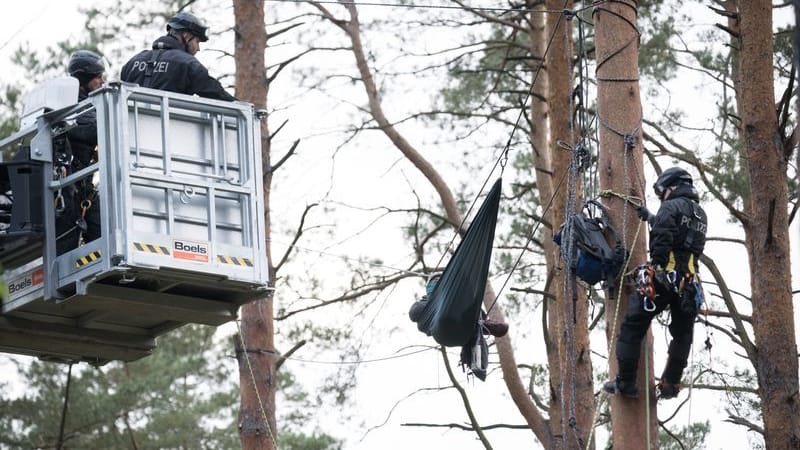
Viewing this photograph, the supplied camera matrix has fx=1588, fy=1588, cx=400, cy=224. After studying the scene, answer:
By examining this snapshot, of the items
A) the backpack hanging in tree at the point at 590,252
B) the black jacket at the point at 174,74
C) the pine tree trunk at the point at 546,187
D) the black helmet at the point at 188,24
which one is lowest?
the backpack hanging in tree at the point at 590,252

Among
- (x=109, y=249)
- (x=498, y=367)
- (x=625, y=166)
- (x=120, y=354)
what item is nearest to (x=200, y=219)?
(x=109, y=249)

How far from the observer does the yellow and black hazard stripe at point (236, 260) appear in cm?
1196

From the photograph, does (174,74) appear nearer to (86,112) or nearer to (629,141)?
(86,112)

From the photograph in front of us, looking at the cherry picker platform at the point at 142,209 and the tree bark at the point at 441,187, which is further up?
the tree bark at the point at 441,187

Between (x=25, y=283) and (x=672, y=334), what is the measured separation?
510 cm

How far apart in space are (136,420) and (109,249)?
17156 mm

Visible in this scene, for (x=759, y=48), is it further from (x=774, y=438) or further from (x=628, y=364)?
(x=628, y=364)

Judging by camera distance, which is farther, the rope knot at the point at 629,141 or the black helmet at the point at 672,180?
the rope knot at the point at 629,141

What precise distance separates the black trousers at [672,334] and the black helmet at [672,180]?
0.83 metres

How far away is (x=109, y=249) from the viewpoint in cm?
1156

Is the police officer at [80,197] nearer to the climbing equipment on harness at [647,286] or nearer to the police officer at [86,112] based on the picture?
the police officer at [86,112]

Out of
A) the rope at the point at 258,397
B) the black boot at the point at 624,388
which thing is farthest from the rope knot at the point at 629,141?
the rope at the point at 258,397

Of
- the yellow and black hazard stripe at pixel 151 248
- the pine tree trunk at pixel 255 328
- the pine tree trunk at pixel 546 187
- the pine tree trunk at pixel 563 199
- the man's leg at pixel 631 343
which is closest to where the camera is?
the yellow and black hazard stripe at pixel 151 248

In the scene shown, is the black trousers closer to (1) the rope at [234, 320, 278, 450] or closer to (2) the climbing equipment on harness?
(2) the climbing equipment on harness
